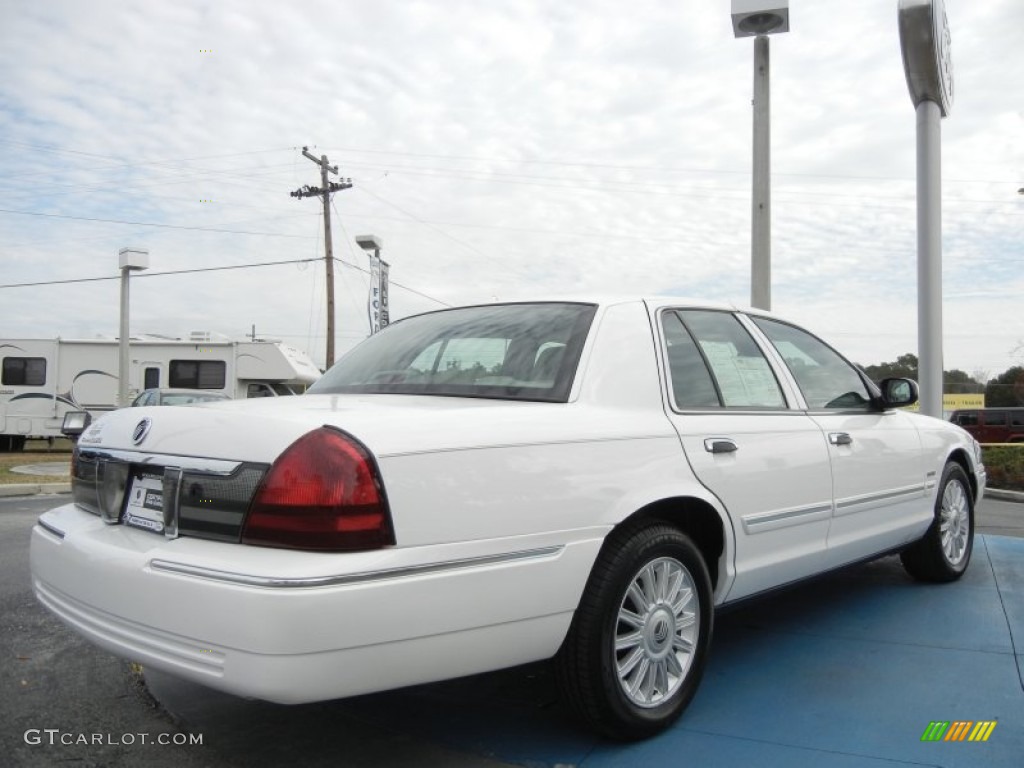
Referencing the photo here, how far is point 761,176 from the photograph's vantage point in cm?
995

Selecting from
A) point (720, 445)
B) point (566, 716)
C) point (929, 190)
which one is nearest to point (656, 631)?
point (566, 716)

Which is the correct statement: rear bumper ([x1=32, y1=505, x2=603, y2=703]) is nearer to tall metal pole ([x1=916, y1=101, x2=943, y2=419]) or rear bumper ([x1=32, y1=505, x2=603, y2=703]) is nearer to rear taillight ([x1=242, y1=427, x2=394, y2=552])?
rear taillight ([x1=242, y1=427, x2=394, y2=552])

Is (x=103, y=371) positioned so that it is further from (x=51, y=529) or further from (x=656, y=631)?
(x=656, y=631)

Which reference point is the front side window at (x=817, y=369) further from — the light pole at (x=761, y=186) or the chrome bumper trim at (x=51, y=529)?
the light pole at (x=761, y=186)

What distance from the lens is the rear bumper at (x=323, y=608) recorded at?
2137 mm

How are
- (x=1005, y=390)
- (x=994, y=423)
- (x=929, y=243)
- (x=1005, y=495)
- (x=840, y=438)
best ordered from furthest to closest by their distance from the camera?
1. (x=1005, y=390)
2. (x=994, y=423)
3. (x=1005, y=495)
4. (x=929, y=243)
5. (x=840, y=438)

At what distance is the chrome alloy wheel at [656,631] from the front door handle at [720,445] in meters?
0.46

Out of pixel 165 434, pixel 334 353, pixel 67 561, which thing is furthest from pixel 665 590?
pixel 334 353

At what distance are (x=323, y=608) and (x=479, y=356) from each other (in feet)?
4.44

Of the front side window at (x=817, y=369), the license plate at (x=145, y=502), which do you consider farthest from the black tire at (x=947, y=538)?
the license plate at (x=145, y=502)

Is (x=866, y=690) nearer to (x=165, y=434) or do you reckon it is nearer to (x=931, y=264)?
(x=165, y=434)

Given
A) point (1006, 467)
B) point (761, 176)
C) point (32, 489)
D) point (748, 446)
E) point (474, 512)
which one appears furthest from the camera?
point (1006, 467)

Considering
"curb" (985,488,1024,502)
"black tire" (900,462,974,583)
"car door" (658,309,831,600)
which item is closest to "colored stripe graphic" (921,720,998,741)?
"car door" (658,309,831,600)

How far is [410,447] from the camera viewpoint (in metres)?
2.35
